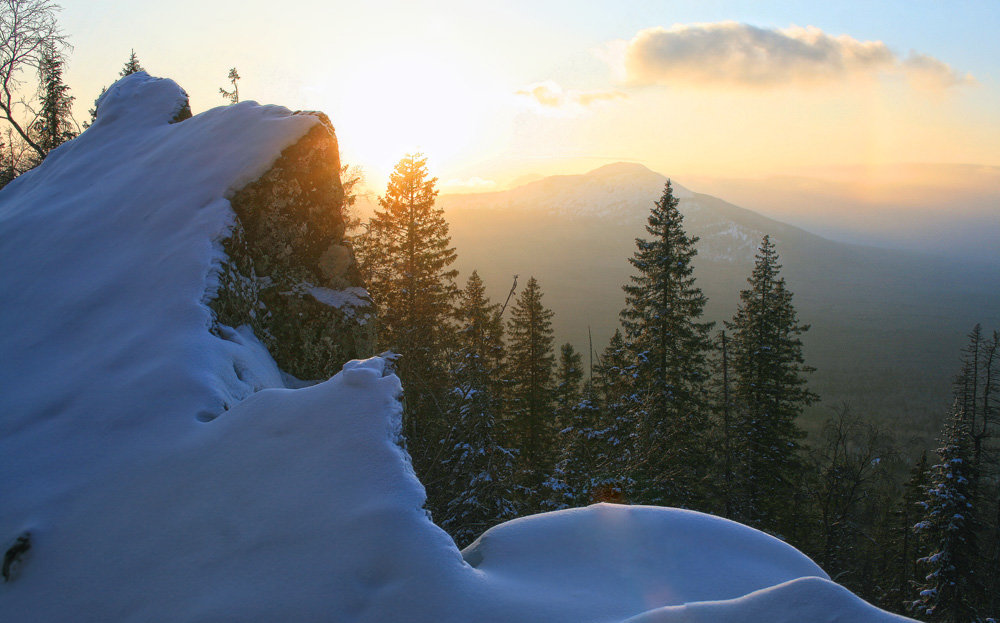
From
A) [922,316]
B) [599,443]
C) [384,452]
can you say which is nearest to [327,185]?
[384,452]

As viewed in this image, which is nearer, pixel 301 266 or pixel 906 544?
pixel 301 266

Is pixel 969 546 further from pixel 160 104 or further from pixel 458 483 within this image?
pixel 160 104

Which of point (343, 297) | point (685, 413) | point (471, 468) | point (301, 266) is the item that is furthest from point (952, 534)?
point (301, 266)

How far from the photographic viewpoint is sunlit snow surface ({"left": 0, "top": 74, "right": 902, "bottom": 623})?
297 centimetres

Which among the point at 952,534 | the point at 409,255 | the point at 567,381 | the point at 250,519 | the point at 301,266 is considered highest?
the point at 409,255

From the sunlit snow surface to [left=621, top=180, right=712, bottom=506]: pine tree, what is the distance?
14.9 metres

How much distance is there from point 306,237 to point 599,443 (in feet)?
45.5

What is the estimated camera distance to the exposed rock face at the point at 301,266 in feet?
24.3

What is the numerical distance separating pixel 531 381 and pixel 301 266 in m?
18.6

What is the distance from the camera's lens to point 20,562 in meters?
3.49

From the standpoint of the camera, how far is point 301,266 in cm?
847

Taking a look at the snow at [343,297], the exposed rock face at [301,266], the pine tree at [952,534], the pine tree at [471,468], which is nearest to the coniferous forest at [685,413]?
the pine tree at [952,534]

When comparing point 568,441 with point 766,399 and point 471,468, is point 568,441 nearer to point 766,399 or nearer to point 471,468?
point 766,399

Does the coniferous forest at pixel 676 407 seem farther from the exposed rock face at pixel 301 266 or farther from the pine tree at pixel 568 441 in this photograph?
the exposed rock face at pixel 301 266
